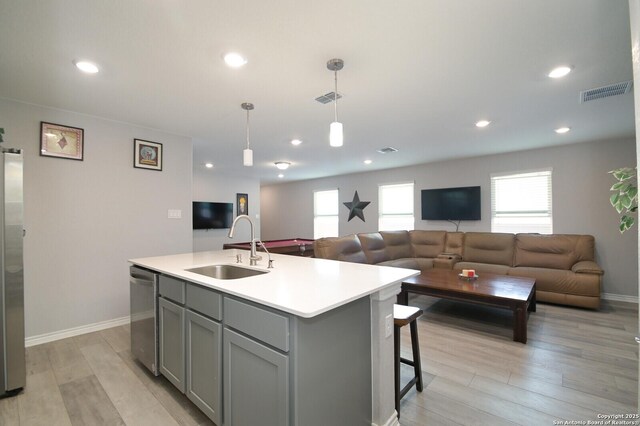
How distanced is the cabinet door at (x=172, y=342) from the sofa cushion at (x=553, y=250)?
505cm

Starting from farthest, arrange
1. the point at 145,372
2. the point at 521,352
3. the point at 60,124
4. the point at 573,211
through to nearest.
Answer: the point at 573,211 → the point at 60,124 → the point at 521,352 → the point at 145,372

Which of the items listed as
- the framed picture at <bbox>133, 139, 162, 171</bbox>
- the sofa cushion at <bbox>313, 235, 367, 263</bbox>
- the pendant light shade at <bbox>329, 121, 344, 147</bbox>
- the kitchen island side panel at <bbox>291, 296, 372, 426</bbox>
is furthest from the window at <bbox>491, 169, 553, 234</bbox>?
the framed picture at <bbox>133, 139, 162, 171</bbox>

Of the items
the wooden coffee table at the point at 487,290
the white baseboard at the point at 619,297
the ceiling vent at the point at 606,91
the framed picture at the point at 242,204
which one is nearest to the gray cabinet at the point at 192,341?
the wooden coffee table at the point at 487,290

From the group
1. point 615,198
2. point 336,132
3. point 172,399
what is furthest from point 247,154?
point 615,198

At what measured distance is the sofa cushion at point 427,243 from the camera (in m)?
5.58

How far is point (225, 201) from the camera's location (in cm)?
757

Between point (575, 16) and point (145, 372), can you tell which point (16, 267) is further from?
point (575, 16)

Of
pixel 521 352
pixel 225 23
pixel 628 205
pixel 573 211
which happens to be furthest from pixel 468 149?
pixel 225 23

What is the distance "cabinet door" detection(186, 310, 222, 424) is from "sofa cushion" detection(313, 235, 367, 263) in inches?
108

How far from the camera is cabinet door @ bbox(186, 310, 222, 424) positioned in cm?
160

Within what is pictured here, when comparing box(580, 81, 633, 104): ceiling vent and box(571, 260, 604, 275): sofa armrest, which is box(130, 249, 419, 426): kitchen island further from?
box(571, 260, 604, 275): sofa armrest

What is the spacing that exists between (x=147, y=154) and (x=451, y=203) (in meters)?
5.26

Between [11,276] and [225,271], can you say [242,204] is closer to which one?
[225,271]

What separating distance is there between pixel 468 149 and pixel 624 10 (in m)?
3.37
